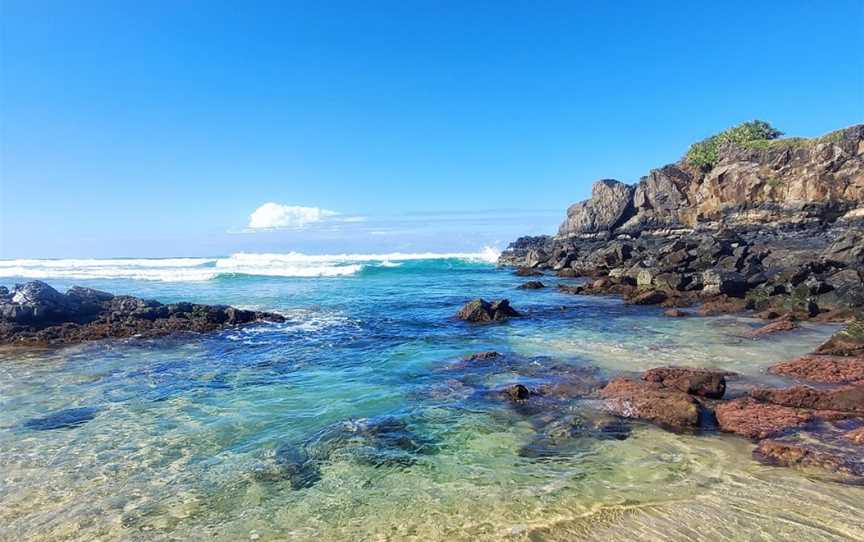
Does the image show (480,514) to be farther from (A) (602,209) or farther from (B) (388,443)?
(A) (602,209)

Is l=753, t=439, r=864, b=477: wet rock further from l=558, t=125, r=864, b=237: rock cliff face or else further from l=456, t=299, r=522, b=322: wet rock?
l=558, t=125, r=864, b=237: rock cliff face

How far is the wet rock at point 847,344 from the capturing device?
427 inches

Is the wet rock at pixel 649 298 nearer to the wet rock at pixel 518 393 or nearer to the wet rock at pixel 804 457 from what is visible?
the wet rock at pixel 518 393

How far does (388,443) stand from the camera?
7105 millimetres

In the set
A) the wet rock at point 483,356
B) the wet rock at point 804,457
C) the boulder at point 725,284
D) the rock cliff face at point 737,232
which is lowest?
the wet rock at point 483,356

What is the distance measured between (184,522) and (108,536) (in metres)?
0.70

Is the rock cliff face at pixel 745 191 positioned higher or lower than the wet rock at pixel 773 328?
higher

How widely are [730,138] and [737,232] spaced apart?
25.2 m

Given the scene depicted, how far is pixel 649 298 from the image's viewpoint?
2161cm

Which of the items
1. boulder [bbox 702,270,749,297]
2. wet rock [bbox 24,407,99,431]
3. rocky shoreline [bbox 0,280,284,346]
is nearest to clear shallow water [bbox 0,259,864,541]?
wet rock [bbox 24,407,99,431]

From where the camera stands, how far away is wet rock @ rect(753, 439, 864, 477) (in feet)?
18.9

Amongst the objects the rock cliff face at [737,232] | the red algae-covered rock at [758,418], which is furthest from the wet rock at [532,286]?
the red algae-covered rock at [758,418]

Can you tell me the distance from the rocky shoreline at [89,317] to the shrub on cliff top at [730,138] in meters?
56.2

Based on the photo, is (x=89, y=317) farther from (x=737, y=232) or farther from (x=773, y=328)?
(x=737, y=232)
